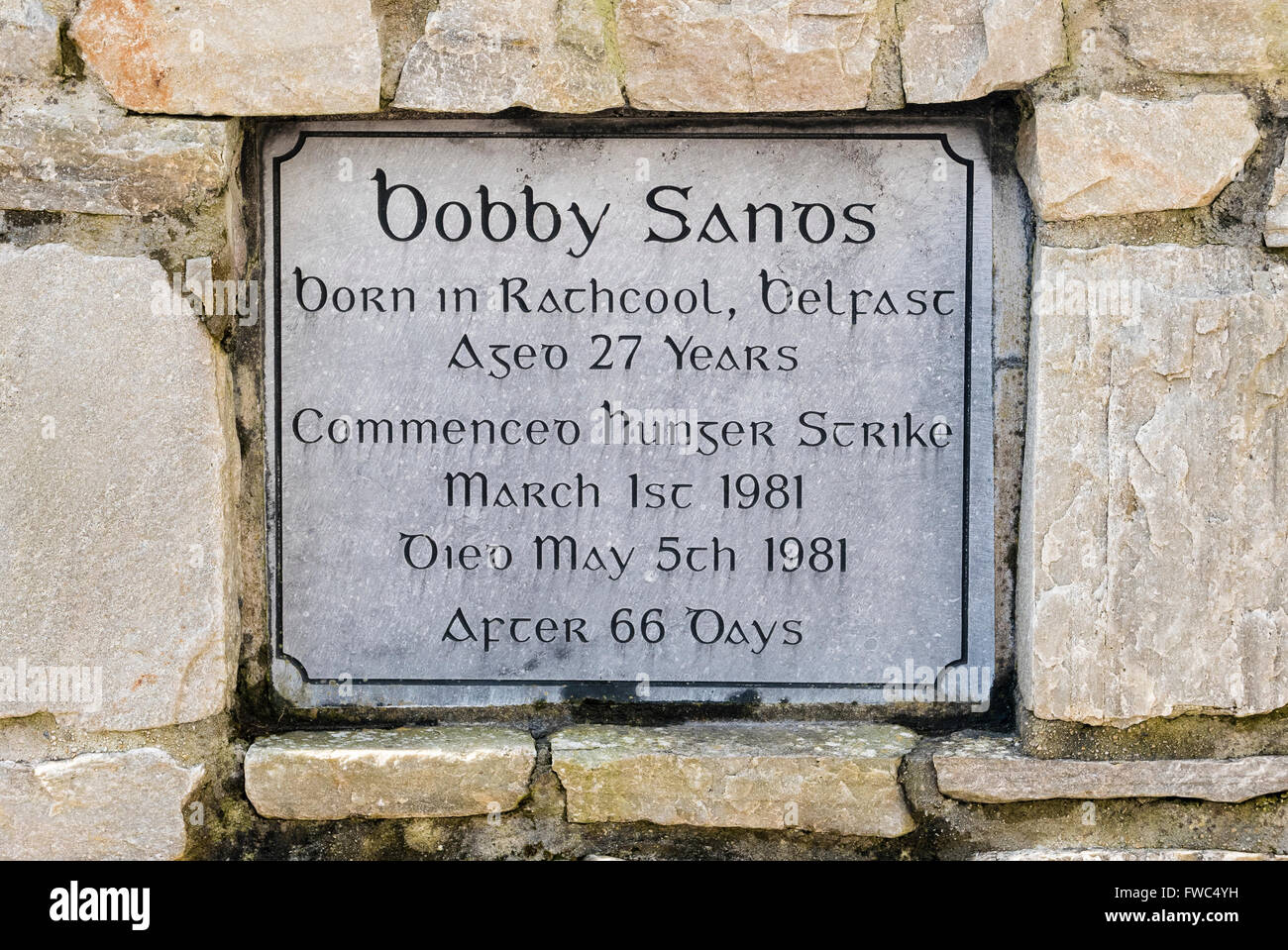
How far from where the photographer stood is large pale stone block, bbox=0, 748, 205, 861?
6.51ft

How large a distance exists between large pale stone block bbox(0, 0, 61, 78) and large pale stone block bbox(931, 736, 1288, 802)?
6.44ft

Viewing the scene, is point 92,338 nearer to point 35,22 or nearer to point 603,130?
point 35,22

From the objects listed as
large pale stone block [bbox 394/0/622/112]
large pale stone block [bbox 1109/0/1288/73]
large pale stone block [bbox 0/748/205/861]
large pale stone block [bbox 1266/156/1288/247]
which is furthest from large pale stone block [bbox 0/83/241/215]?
large pale stone block [bbox 1266/156/1288/247]

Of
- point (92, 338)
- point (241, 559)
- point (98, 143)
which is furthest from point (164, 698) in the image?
point (98, 143)

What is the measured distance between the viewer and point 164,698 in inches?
78.7

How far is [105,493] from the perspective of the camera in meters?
1.97

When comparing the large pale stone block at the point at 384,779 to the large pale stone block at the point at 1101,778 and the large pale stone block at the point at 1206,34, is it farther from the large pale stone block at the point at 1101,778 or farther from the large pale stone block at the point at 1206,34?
the large pale stone block at the point at 1206,34

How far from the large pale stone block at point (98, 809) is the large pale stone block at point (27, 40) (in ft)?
3.91

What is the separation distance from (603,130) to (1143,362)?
3.44 ft

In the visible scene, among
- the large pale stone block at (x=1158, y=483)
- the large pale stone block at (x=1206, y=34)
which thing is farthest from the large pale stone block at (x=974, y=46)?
the large pale stone block at (x=1158, y=483)

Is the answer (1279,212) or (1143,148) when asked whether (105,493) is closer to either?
(1143,148)

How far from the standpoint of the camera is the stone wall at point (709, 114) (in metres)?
1.93

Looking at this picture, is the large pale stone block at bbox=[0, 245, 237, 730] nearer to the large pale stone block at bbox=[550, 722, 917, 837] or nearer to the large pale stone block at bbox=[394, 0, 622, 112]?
the large pale stone block at bbox=[394, 0, 622, 112]

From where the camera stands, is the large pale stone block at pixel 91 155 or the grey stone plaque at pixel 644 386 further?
the grey stone plaque at pixel 644 386
